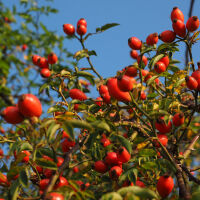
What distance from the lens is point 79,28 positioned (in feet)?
10.3

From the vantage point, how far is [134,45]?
265 cm

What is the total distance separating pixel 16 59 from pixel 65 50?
2.14 metres

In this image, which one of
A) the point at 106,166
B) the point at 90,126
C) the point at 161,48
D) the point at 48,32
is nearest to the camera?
the point at 90,126

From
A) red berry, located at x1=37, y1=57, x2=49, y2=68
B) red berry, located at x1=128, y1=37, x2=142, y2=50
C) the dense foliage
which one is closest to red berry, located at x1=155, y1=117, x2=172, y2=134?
the dense foliage

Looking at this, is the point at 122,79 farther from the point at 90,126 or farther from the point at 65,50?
the point at 65,50

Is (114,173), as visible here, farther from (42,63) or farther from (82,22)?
(82,22)

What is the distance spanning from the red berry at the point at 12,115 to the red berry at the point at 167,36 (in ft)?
5.64

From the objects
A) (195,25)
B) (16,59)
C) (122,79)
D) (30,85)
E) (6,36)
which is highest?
(6,36)

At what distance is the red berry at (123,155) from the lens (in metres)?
1.91

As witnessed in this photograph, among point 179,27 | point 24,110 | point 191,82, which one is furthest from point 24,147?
point 179,27

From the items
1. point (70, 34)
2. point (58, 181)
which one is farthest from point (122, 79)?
point (70, 34)

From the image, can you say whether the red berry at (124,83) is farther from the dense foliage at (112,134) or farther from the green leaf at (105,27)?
the green leaf at (105,27)

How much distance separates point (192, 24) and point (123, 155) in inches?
61.1

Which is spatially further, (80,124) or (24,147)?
(24,147)
